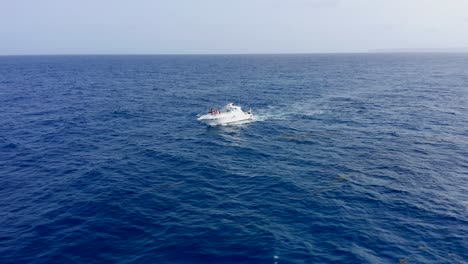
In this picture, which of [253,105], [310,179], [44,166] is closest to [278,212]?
[310,179]

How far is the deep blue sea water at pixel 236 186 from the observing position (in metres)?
27.9

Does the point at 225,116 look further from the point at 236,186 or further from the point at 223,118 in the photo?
the point at 236,186

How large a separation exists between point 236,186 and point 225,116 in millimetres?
31171

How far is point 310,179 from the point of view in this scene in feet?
137

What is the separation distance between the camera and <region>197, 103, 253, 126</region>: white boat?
68625 mm

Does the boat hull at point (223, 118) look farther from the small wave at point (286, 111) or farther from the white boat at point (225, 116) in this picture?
the small wave at point (286, 111)

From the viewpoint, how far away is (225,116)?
69.9 meters

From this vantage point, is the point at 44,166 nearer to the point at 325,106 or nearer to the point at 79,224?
the point at 79,224

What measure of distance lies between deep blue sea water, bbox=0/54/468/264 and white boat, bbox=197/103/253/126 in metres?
2.17

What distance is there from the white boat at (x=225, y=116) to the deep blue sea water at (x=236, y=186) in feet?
7.12

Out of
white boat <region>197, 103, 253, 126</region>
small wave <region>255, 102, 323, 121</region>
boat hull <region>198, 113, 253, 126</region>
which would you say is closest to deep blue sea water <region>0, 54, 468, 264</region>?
small wave <region>255, 102, 323, 121</region>

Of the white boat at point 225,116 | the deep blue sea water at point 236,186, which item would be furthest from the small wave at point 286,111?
the white boat at point 225,116

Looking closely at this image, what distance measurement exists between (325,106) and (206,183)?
5611 centimetres

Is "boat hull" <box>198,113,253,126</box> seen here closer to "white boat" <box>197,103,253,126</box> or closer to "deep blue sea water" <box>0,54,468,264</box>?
"white boat" <box>197,103,253,126</box>
